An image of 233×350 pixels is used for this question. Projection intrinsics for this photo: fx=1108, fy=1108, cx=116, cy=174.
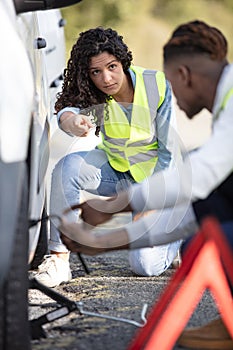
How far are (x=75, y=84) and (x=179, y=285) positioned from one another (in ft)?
7.36

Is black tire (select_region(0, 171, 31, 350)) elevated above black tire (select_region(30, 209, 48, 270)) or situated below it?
above

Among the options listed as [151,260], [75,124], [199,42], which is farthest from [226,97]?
[151,260]

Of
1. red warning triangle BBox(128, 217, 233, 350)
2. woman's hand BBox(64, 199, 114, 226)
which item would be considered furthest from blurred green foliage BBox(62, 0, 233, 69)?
red warning triangle BBox(128, 217, 233, 350)

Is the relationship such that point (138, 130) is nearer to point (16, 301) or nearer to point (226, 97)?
point (226, 97)

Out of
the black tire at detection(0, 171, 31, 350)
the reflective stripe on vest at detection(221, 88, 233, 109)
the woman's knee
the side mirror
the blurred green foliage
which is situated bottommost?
the blurred green foliage

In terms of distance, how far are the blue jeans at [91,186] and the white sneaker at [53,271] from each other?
0.08 meters

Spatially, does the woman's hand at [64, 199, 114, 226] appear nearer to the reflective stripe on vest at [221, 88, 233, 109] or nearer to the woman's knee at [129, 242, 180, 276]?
the reflective stripe on vest at [221, 88, 233, 109]

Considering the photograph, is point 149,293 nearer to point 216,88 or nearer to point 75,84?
point 75,84

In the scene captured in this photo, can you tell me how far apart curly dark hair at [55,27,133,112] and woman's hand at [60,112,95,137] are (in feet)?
0.27

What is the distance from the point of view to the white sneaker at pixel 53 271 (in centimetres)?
554

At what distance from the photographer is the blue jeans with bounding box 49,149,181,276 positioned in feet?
19.1

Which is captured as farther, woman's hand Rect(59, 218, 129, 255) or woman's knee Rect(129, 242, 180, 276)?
woman's knee Rect(129, 242, 180, 276)

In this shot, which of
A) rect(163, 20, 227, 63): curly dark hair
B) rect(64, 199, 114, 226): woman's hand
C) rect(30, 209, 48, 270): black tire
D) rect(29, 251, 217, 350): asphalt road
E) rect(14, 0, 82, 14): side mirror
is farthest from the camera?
rect(30, 209, 48, 270): black tire

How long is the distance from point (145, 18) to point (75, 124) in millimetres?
10817
